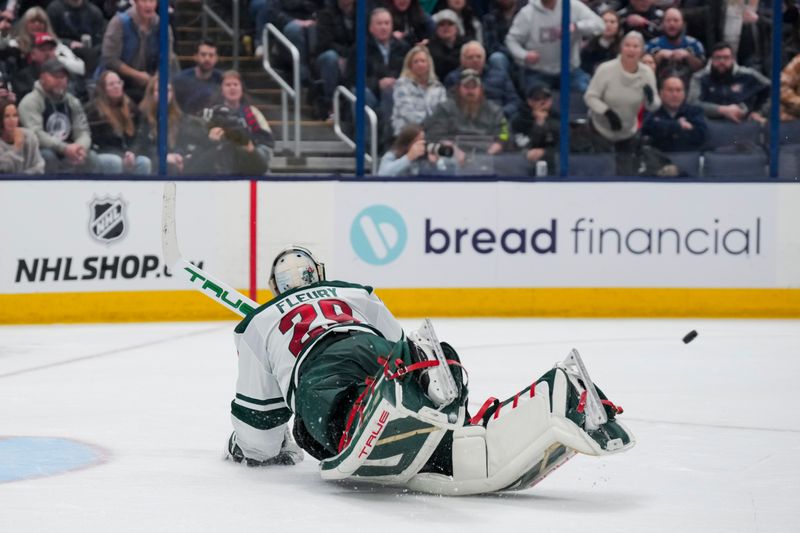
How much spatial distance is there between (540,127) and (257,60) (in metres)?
1.84

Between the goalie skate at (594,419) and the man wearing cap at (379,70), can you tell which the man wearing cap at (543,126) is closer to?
the man wearing cap at (379,70)

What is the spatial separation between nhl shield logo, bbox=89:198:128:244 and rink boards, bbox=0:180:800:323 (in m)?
0.02

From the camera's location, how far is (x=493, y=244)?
29.3 feet

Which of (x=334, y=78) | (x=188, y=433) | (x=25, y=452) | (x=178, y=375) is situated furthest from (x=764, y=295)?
(x=25, y=452)

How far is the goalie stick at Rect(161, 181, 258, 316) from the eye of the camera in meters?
4.54

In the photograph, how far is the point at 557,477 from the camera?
Answer: 4.16 metres

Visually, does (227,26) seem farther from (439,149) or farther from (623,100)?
(623,100)

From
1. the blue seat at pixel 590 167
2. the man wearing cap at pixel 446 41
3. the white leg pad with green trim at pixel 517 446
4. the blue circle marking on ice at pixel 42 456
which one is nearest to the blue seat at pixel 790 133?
the blue seat at pixel 590 167

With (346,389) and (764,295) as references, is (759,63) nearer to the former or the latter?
(764,295)

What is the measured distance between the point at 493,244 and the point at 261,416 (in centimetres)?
498

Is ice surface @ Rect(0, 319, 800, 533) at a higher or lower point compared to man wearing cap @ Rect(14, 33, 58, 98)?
lower

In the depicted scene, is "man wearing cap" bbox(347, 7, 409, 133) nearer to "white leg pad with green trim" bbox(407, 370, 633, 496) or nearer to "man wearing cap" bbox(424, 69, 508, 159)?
"man wearing cap" bbox(424, 69, 508, 159)

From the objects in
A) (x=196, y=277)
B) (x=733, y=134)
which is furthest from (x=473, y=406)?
(x=733, y=134)

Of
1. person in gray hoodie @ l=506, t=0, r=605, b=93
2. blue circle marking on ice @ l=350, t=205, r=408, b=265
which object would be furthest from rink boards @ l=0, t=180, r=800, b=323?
person in gray hoodie @ l=506, t=0, r=605, b=93
